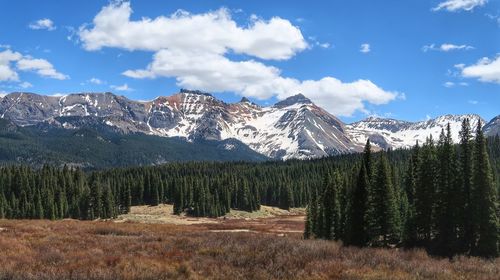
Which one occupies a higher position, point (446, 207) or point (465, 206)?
point (465, 206)

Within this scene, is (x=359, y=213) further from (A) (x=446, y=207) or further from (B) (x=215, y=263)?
(B) (x=215, y=263)

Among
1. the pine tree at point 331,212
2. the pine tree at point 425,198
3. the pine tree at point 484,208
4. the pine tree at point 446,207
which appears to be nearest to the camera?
the pine tree at point 484,208

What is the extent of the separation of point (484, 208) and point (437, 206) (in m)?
5.22

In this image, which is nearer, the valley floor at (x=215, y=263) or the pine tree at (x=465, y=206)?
the valley floor at (x=215, y=263)

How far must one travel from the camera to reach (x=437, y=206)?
5488cm

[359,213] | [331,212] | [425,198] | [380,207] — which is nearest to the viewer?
[359,213]

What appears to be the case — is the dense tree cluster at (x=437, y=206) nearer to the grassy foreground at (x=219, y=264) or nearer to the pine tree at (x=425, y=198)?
the pine tree at (x=425, y=198)

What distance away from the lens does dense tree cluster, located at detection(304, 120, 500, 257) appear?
49562 millimetres

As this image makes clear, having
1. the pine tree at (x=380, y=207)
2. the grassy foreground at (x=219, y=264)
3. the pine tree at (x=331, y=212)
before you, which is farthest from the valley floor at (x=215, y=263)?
the pine tree at (x=331, y=212)

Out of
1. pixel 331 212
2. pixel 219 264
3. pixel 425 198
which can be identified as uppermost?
pixel 425 198

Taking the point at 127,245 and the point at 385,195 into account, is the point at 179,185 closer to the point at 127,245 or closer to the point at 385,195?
the point at 385,195

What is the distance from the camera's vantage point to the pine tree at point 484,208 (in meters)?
49.9

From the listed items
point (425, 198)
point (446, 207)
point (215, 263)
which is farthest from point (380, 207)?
point (215, 263)

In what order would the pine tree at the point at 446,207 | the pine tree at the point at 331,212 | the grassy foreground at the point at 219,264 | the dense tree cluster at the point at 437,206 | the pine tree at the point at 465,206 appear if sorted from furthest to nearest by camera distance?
the pine tree at the point at 331,212 < the pine tree at the point at 446,207 < the pine tree at the point at 465,206 < the dense tree cluster at the point at 437,206 < the grassy foreground at the point at 219,264
